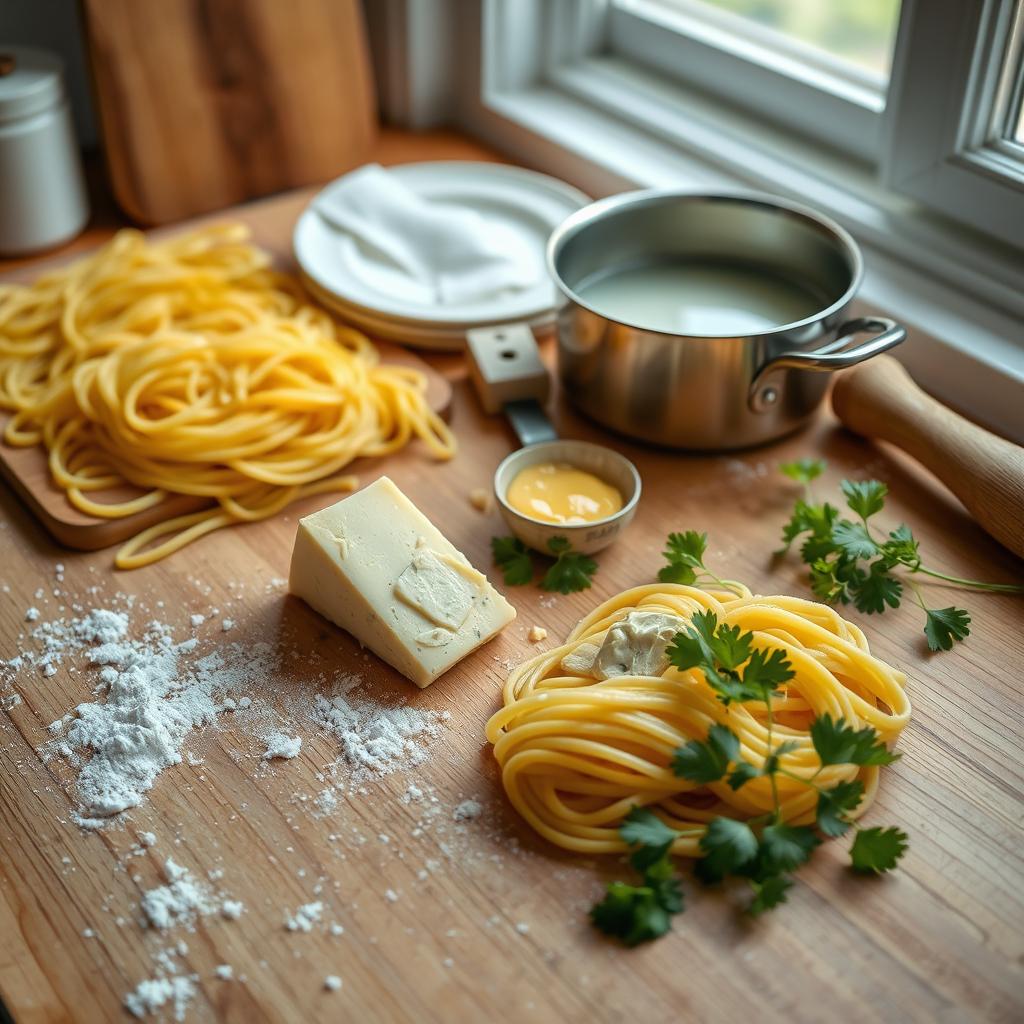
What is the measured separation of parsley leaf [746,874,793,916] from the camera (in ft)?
3.92

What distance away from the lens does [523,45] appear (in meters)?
2.49

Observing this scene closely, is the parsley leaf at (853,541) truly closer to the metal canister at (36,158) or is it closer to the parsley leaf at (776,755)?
the parsley leaf at (776,755)

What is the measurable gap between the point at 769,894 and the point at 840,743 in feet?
0.55

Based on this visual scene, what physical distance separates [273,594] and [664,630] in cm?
53

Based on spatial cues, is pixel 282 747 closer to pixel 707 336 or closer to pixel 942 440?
pixel 707 336

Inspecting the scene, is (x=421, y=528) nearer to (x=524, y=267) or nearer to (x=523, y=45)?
(x=524, y=267)

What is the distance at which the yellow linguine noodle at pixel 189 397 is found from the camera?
5.61ft

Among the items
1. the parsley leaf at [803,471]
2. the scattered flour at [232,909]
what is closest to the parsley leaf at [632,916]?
the scattered flour at [232,909]

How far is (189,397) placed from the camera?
1.77m

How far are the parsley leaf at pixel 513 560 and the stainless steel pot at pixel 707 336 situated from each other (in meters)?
0.29

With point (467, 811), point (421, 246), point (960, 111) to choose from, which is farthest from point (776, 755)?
point (421, 246)

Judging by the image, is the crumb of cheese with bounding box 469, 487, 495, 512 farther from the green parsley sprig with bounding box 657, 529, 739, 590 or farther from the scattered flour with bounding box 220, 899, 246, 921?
the scattered flour with bounding box 220, 899, 246, 921

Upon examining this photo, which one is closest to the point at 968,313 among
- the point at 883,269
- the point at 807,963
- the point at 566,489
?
the point at 883,269

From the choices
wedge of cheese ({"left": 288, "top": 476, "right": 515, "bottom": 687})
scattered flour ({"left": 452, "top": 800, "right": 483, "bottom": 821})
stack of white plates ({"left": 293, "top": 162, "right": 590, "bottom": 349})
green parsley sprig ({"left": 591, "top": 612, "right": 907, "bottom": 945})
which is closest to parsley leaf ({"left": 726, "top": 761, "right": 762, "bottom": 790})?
green parsley sprig ({"left": 591, "top": 612, "right": 907, "bottom": 945})
